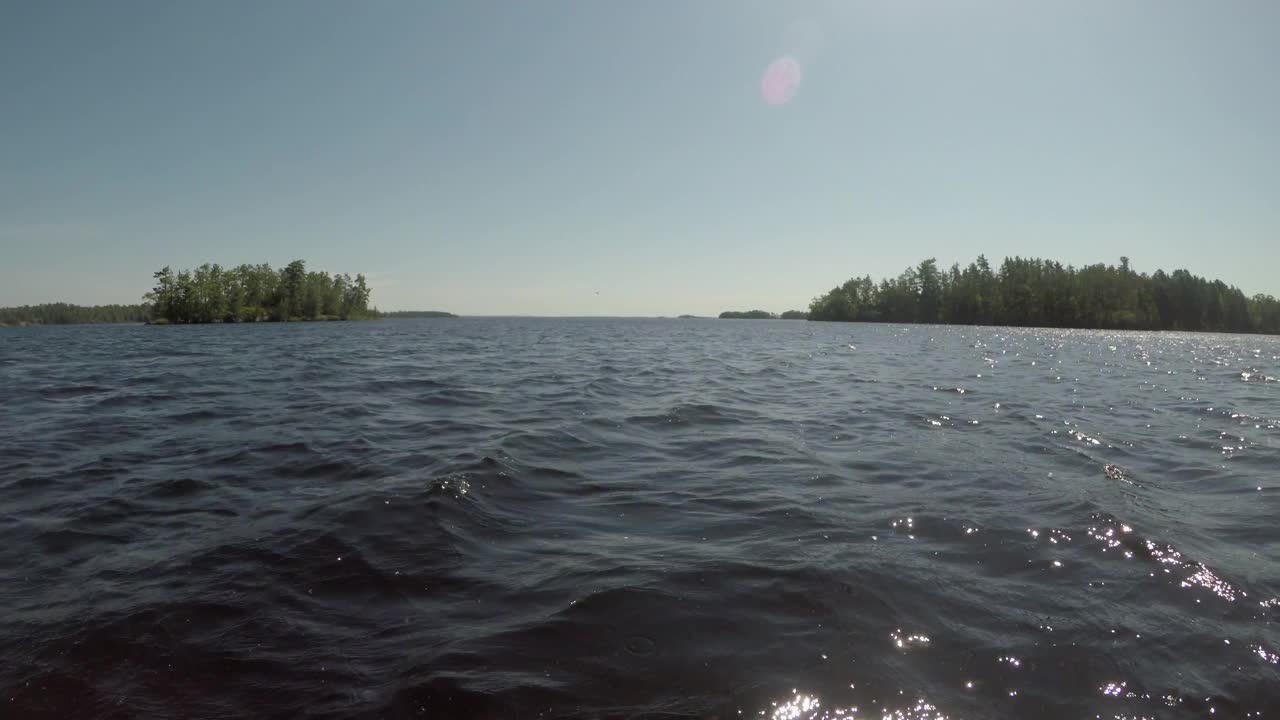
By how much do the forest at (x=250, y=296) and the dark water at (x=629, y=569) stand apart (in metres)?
115

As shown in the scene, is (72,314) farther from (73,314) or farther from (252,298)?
(252,298)

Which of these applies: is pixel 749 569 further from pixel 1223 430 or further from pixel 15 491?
pixel 1223 430

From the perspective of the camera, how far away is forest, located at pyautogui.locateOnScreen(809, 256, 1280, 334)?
119 metres

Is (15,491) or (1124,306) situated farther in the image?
(1124,306)

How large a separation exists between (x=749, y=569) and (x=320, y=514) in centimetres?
481

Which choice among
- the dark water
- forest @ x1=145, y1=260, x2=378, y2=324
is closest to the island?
→ forest @ x1=145, y1=260, x2=378, y2=324

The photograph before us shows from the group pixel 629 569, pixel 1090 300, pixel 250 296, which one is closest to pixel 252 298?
pixel 250 296

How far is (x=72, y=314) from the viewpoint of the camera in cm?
17038

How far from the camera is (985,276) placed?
460 feet

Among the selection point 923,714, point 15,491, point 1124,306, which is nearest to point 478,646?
point 923,714

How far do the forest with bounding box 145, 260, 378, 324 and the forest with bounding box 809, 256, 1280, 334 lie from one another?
141 metres

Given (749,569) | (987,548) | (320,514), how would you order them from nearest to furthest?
1. (749,569)
2. (987,548)
3. (320,514)

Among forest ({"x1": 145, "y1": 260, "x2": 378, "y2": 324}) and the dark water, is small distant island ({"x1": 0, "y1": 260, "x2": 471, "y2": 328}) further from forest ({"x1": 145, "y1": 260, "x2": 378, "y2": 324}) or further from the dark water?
the dark water

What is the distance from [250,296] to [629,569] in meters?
136
